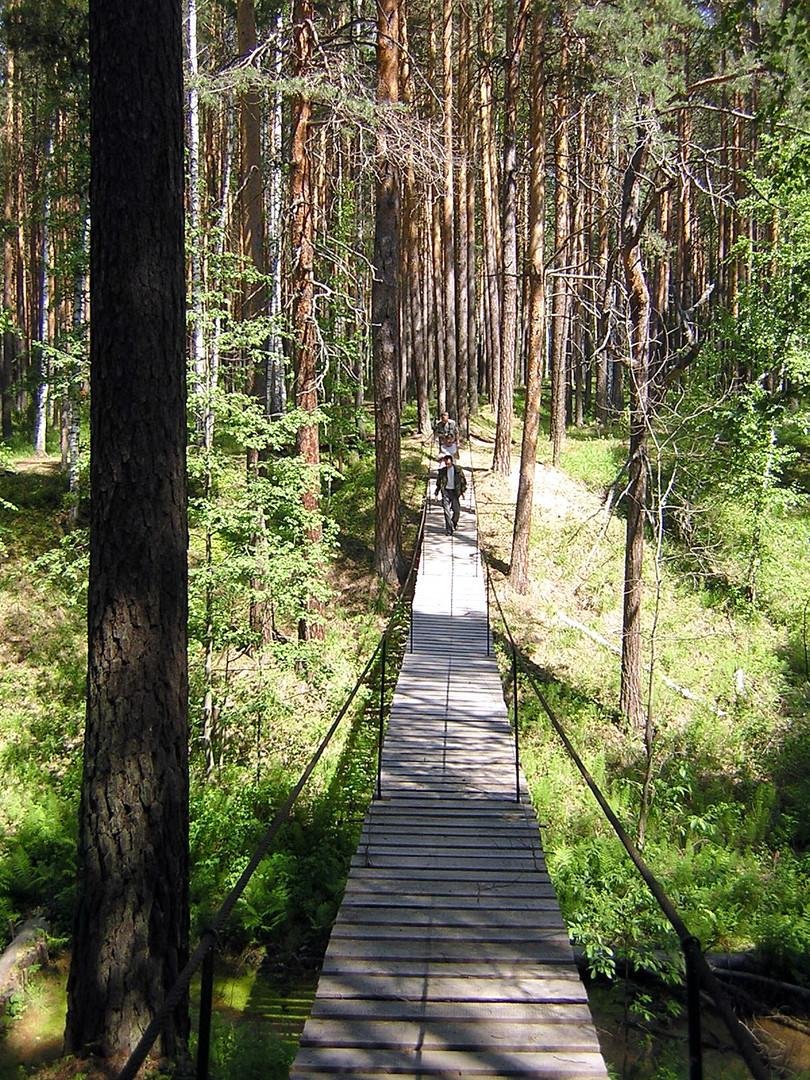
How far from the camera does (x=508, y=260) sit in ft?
67.2

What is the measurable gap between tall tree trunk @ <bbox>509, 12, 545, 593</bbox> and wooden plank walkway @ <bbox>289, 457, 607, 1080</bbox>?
21.9 ft

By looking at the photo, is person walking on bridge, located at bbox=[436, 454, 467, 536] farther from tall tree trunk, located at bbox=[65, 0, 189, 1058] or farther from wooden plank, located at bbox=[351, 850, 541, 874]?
tall tree trunk, located at bbox=[65, 0, 189, 1058]

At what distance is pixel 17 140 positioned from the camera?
2659 cm

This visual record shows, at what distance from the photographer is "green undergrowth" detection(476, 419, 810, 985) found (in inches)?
308

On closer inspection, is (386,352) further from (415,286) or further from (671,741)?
(415,286)

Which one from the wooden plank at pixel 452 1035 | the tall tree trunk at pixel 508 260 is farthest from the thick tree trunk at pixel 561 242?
the wooden plank at pixel 452 1035

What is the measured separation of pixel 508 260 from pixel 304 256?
10.0 m

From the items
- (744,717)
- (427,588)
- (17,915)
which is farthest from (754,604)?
(17,915)

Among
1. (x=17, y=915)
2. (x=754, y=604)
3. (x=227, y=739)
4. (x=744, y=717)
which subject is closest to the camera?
(x=17, y=915)

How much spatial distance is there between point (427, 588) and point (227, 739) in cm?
479

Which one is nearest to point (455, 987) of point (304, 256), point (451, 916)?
point (451, 916)

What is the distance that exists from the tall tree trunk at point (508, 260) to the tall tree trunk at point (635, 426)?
578 centimetres

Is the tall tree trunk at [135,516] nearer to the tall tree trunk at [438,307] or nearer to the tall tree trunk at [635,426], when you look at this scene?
the tall tree trunk at [635,426]

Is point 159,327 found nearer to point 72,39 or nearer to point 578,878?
point 578,878
